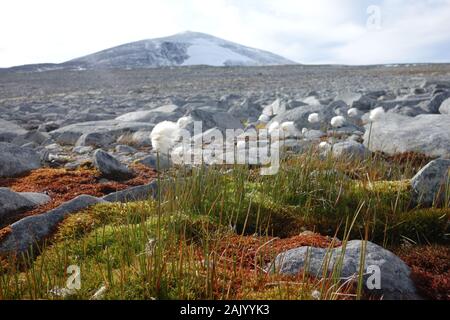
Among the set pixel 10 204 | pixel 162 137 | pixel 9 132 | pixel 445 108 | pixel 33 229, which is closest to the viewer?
pixel 162 137

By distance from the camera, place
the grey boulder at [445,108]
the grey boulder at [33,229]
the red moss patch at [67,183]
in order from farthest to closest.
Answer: the grey boulder at [445,108], the red moss patch at [67,183], the grey boulder at [33,229]

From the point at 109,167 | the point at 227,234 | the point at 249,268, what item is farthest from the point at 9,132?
the point at 249,268

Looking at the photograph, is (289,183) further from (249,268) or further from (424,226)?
(249,268)

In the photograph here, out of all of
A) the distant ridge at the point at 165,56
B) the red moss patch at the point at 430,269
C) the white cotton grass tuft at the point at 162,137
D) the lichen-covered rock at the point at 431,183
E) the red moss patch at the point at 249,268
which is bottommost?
the red moss patch at the point at 430,269

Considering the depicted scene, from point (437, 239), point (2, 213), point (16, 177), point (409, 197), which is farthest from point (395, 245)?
point (16, 177)

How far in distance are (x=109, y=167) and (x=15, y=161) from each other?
58.5 inches

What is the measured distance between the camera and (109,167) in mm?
6457

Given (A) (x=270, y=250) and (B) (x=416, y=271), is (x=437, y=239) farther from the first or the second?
(A) (x=270, y=250)

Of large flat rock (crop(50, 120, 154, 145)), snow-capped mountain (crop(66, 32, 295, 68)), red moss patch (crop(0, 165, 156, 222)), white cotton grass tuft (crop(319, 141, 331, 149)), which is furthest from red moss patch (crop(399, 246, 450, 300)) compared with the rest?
snow-capped mountain (crop(66, 32, 295, 68))

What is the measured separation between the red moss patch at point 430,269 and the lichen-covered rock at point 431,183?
819mm

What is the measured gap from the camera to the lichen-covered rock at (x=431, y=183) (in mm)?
4621

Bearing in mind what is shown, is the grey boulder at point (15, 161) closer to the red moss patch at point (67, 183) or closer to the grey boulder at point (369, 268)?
the red moss patch at point (67, 183)

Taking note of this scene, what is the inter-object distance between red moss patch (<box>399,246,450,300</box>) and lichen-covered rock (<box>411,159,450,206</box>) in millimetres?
819

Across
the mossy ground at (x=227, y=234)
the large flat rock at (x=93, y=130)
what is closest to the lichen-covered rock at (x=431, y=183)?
the mossy ground at (x=227, y=234)
